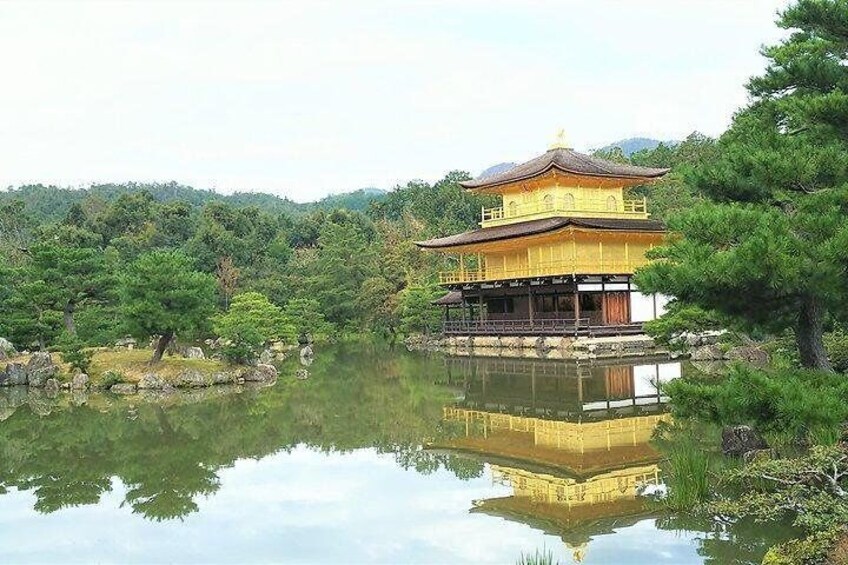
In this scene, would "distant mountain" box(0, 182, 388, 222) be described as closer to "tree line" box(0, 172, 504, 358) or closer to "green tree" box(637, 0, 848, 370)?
"tree line" box(0, 172, 504, 358)

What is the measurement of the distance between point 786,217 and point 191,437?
9770 millimetres

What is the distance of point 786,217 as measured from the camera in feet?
21.9

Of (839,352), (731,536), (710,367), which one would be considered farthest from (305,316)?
(731,536)

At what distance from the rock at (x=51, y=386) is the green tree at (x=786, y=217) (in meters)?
17.2

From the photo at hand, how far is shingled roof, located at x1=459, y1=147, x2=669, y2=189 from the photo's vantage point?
2893cm

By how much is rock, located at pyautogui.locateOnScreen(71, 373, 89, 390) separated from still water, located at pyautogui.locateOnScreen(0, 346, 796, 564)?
97 cm

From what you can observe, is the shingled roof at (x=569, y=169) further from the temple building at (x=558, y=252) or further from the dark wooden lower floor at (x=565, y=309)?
the dark wooden lower floor at (x=565, y=309)

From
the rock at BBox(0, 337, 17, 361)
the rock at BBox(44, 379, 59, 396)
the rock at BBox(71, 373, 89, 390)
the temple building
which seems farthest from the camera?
the temple building

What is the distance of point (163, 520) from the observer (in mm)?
8297

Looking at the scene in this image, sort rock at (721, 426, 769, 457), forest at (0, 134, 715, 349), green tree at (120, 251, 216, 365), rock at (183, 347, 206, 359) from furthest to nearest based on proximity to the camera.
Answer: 1. rock at (183, 347, 206, 359)
2. forest at (0, 134, 715, 349)
3. green tree at (120, 251, 216, 365)
4. rock at (721, 426, 769, 457)

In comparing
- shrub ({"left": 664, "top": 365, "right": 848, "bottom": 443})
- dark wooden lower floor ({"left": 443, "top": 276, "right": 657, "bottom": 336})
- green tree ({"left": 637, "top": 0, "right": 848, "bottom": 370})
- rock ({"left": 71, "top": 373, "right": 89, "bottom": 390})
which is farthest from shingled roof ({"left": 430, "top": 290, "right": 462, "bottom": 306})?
shrub ({"left": 664, "top": 365, "right": 848, "bottom": 443})

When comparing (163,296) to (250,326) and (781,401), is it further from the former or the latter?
(781,401)

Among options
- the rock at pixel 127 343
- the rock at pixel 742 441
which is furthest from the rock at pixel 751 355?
the rock at pixel 127 343

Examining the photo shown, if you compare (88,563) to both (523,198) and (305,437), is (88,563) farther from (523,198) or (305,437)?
(523,198)
